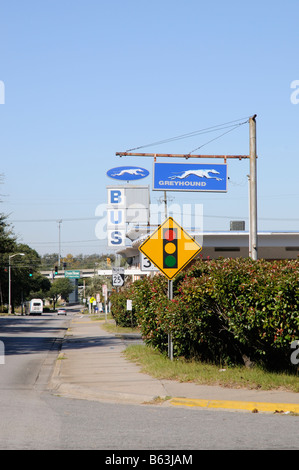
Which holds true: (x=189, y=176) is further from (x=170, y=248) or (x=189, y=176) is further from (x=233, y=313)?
(x=233, y=313)

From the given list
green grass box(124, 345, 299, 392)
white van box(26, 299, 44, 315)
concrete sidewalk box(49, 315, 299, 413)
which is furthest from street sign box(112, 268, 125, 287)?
white van box(26, 299, 44, 315)

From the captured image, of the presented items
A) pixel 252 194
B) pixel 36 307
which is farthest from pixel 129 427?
pixel 36 307

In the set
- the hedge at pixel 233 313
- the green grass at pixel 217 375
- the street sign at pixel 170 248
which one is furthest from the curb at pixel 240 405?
the street sign at pixel 170 248

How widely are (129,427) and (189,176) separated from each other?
1586cm

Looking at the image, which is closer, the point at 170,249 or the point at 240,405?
the point at 240,405

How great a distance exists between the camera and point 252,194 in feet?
66.8

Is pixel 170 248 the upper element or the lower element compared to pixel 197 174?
lower

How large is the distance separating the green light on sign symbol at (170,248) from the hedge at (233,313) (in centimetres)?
49

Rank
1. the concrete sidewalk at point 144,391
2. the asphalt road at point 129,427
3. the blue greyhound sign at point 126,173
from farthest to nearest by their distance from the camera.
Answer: the blue greyhound sign at point 126,173, the concrete sidewalk at point 144,391, the asphalt road at point 129,427

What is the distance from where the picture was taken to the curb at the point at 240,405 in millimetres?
10125

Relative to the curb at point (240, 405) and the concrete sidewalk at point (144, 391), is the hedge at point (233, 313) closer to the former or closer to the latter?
the concrete sidewalk at point (144, 391)
